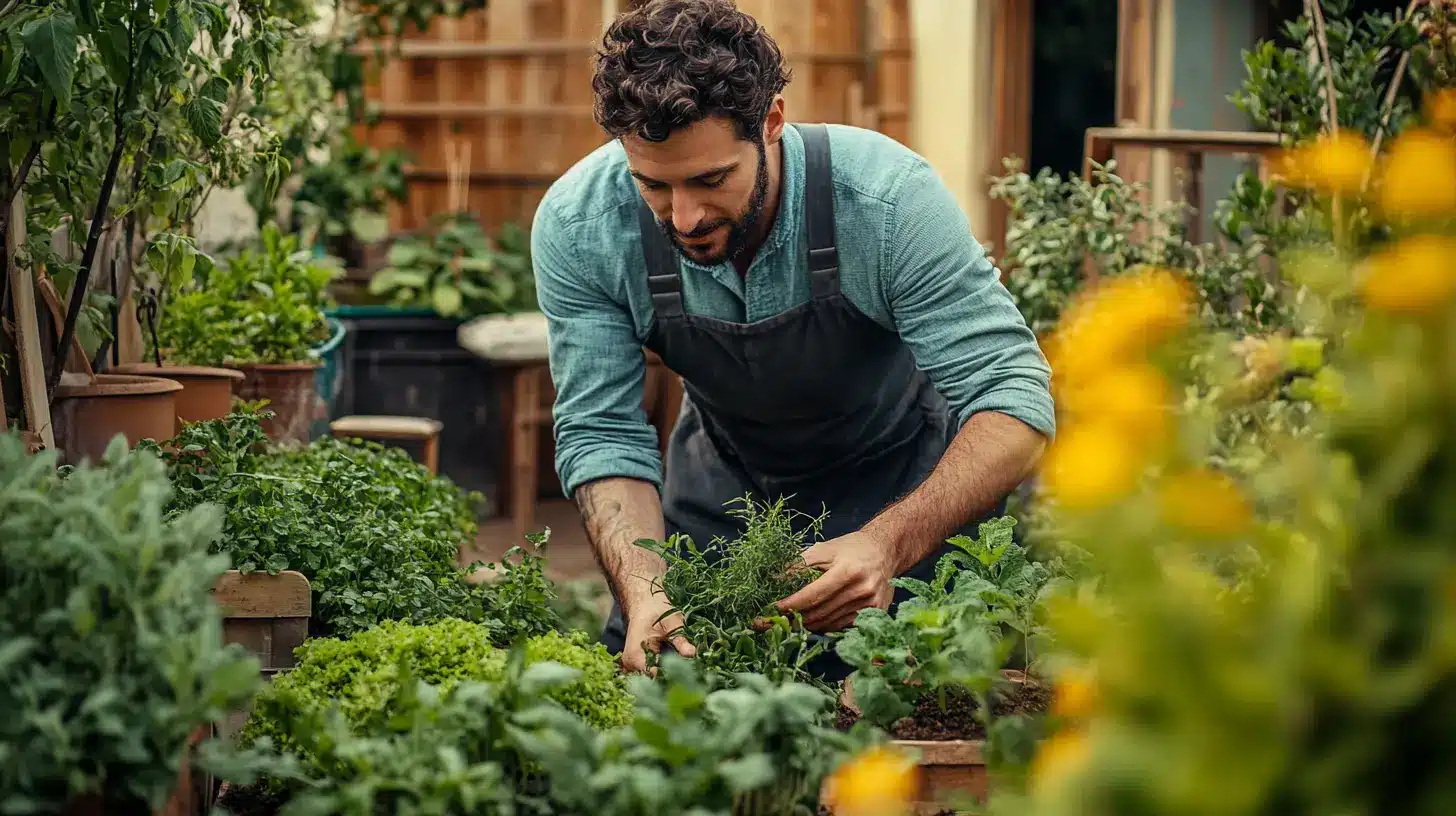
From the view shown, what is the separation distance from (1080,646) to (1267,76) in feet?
8.64

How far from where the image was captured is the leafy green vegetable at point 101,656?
3.82 feet

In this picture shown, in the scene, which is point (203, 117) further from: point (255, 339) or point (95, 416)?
point (255, 339)

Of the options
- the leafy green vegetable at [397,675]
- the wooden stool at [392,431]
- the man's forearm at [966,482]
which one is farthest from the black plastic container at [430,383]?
the leafy green vegetable at [397,675]

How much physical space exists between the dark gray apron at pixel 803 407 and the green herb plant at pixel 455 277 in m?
4.02

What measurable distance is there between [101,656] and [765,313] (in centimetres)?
174

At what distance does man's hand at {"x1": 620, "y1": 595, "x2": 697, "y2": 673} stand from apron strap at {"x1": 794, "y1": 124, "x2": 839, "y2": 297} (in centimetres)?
77

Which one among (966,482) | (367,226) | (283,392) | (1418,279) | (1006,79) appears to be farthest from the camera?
(367,226)

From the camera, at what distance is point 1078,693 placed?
1072 mm

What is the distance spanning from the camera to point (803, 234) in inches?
108

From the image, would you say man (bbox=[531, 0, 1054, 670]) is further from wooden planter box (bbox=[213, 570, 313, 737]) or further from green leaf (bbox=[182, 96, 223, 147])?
green leaf (bbox=[182, 96, 223, 147])

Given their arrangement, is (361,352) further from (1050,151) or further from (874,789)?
(874,789)

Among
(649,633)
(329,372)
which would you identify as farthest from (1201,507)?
(329,372)

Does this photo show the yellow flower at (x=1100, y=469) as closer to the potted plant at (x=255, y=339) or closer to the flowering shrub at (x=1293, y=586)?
the flowering shrub at (x=1293, y=586)

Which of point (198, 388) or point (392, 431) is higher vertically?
point (198, 388)
